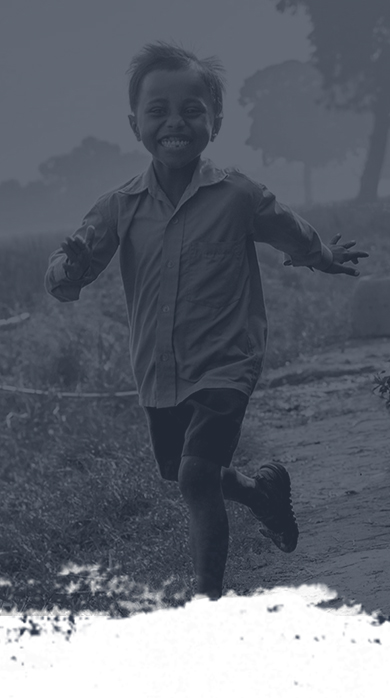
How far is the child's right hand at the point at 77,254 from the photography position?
137 inches

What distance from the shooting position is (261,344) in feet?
12.3

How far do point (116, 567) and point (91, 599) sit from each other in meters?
0.41

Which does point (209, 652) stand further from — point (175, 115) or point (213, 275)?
point (175, 115)

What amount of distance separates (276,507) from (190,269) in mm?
1171

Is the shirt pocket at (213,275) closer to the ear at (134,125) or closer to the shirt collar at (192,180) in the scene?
the shirt collar at (192,180)

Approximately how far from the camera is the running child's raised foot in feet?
14.0

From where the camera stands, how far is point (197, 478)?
3.57 m

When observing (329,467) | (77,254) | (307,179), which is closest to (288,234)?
(77,254)

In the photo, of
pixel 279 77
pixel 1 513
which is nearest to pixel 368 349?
pixel 1 513

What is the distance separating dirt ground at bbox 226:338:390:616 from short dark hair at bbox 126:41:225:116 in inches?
73.3

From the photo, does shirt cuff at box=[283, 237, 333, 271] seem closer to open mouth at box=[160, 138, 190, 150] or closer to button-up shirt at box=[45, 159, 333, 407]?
Result: button-up shirt at box=[45, 159, 333, 407]

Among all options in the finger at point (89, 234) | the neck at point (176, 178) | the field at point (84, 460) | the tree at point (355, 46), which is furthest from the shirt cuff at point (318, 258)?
the tree at point (355, 46)


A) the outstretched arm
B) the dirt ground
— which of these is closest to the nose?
the outstretched arm

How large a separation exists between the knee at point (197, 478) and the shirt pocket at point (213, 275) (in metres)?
0.54
